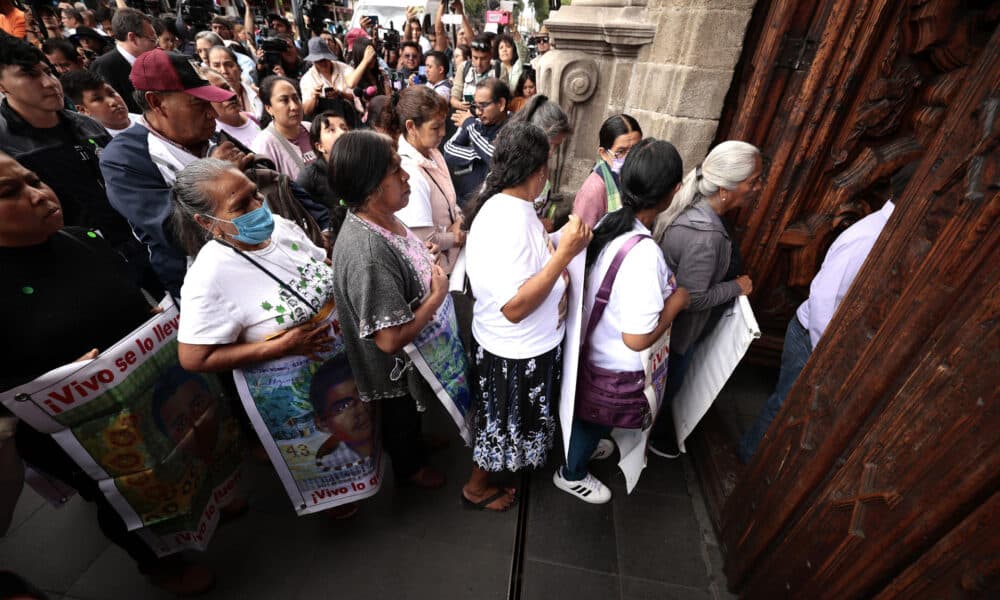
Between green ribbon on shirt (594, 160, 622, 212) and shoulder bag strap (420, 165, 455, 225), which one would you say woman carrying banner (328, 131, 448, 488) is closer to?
shoulder bag strap (420, 165, 455, 225)

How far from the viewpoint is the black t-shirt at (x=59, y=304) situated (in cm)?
134

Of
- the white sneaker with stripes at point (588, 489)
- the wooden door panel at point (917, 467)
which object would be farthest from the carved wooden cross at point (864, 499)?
the white sneaker with stripes at point (588, 489)

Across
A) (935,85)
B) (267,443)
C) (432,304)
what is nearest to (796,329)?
(935,85)

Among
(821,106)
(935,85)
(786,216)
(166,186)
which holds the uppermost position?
(935,85)

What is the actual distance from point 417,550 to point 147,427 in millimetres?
1296

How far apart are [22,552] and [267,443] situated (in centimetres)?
145

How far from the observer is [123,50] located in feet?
13.1

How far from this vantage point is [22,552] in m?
1.99

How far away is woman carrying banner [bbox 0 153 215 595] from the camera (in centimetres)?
134

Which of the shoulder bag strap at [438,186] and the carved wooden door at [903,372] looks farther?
the shoulder bag strap at [438,186]

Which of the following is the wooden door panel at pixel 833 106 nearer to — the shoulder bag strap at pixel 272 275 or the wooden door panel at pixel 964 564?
the wooden door panel at pixel 964 564

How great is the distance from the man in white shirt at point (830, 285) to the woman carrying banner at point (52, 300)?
2.76 metres

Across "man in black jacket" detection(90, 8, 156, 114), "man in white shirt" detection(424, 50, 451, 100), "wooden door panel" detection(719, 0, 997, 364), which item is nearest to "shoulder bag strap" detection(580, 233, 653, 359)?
"wooden door panel" detection(719, 0, 997, 364)

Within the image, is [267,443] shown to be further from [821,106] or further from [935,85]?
[935,85]
